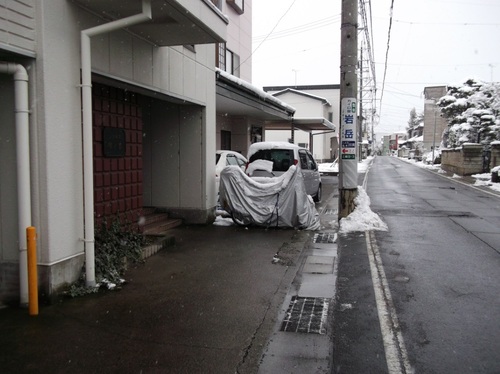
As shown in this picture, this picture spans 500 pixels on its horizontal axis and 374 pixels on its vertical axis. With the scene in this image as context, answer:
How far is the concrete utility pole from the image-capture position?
10547 millimetres

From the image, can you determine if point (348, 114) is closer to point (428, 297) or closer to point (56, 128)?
point (428, 297)

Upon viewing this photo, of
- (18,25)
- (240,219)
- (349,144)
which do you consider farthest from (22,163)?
(349,144)


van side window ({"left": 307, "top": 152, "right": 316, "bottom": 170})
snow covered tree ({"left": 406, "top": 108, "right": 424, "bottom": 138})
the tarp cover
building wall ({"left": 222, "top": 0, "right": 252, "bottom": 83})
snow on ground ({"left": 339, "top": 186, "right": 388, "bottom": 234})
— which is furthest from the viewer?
snow covered tree ({"left": 406, "top": 108, "right": 424, "bottom": 138})

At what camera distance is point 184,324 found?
4.47 metres

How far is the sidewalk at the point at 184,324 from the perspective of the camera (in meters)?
3.68

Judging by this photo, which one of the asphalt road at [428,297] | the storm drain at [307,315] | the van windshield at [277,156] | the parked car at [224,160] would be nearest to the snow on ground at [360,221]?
the asphalt road at [428,297]

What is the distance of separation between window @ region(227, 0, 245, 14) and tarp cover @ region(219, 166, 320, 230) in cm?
1280

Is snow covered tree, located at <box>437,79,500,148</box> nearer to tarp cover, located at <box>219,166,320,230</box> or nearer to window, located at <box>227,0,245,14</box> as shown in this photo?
window, located at <box>227,0,245,14</box>

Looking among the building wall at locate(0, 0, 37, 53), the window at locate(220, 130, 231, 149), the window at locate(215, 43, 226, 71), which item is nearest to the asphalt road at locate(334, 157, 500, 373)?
the building wall at locate(0, 0, 37, 53)

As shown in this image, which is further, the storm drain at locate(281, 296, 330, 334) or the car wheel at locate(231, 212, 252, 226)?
the car wheel at locate(231, 212, 252, 226)

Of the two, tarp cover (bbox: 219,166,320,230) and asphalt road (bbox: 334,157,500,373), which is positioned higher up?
tarp cover (bbox: 219,166,320,230)

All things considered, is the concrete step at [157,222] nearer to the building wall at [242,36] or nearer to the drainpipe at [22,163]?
the drainpipe at [22,163]

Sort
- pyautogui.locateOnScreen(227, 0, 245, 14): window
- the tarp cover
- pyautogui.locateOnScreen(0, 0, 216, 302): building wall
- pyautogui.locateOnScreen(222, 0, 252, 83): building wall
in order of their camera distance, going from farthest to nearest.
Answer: pyautogui.locateOnScreen(222, 0, 252, 83): building wall, pyautogui.locateOnScreen(227, 0, 245, 14): window, the tarp cover, pyautogui.locateOnScreen(0, 0, 216, 302): building wall

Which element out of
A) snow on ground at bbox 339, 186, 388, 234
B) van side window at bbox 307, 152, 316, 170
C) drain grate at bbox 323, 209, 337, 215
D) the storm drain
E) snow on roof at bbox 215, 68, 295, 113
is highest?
snow on roof at bbox 215, 68, 295, 113
